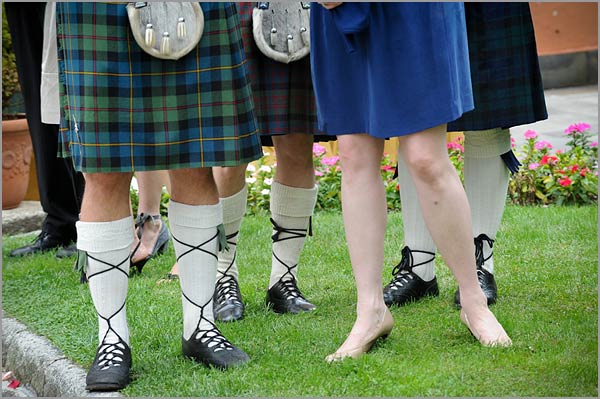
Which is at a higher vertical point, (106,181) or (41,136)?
(106,181)

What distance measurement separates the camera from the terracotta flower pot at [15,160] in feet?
20.4

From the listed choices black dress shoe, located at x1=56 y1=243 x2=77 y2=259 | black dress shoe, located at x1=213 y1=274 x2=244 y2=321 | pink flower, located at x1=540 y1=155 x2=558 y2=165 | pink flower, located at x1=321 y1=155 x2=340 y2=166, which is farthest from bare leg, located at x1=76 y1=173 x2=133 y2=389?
pink flower, located at x1=540 y1=155 x2=558 y2=165

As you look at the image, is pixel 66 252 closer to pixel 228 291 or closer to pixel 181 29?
pixel 228 291

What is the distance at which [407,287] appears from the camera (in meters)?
3.37

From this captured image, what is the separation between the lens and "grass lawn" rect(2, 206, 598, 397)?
99.3 inches

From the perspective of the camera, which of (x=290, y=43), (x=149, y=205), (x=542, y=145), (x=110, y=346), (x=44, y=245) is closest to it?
(x=110, y=346)

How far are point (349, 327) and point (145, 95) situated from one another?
107 cm

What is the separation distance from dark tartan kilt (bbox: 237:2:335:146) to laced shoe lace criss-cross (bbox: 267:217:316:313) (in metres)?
0.41

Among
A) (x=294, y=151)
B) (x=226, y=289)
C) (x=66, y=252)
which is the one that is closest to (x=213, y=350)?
(x=226, y=289)

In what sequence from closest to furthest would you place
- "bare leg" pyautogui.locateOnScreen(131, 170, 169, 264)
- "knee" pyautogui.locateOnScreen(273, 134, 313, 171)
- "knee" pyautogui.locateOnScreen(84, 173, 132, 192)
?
"knee" pyautogui.locateOnScreen(84, 173, 132, 192)
"knee" pyautogui.locateOnScreen(273, 134, 313, 171)
"bare leg" pyautogui.locateOnScreen(131, 170, 169, 264)

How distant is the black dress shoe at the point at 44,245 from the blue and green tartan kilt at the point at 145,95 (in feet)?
7.86

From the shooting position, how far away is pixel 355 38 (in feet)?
8.49

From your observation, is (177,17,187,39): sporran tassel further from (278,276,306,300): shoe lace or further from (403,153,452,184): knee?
(278,276,306,300): shoe lace

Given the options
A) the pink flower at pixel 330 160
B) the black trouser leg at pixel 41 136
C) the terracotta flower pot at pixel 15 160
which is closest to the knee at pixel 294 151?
the black trouser leg at pixel 41 136
